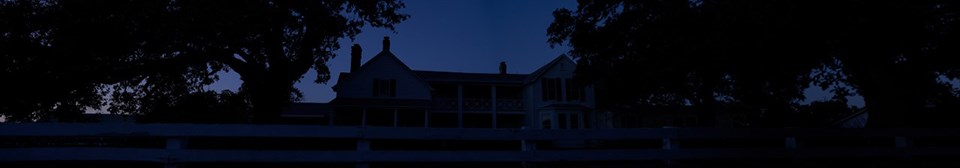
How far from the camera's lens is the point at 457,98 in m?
33.8

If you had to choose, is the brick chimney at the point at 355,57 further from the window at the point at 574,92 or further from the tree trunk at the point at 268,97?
the window at the point at 574,92

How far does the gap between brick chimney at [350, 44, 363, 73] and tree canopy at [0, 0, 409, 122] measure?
10.1 metres

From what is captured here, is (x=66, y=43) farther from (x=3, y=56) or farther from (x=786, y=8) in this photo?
(x=786, y=8)

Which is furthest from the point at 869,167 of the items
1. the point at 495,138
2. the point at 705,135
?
the point at 495,138

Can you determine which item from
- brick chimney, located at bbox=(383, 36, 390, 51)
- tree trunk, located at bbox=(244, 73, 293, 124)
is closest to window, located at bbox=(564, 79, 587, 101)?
brick chimney, located at bbox=(383, 36, 390, 51)

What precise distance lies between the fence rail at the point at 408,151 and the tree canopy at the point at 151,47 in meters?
9.22

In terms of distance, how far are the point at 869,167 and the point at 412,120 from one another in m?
→ 26.9

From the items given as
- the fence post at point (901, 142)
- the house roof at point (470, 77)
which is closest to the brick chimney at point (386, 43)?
the house roof at point (470, 77)

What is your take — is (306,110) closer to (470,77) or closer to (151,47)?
(470,77)

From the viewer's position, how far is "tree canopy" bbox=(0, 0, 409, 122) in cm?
1471

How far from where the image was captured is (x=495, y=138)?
760cm

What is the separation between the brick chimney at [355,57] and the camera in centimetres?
3106

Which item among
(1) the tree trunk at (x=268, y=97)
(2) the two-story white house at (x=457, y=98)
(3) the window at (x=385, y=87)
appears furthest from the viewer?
(3) the window at (x=385, y=87)

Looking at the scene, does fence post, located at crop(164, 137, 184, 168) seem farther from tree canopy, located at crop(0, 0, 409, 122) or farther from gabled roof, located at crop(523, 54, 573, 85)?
gabled roof, located at crop(523, 54, 573, 85)
